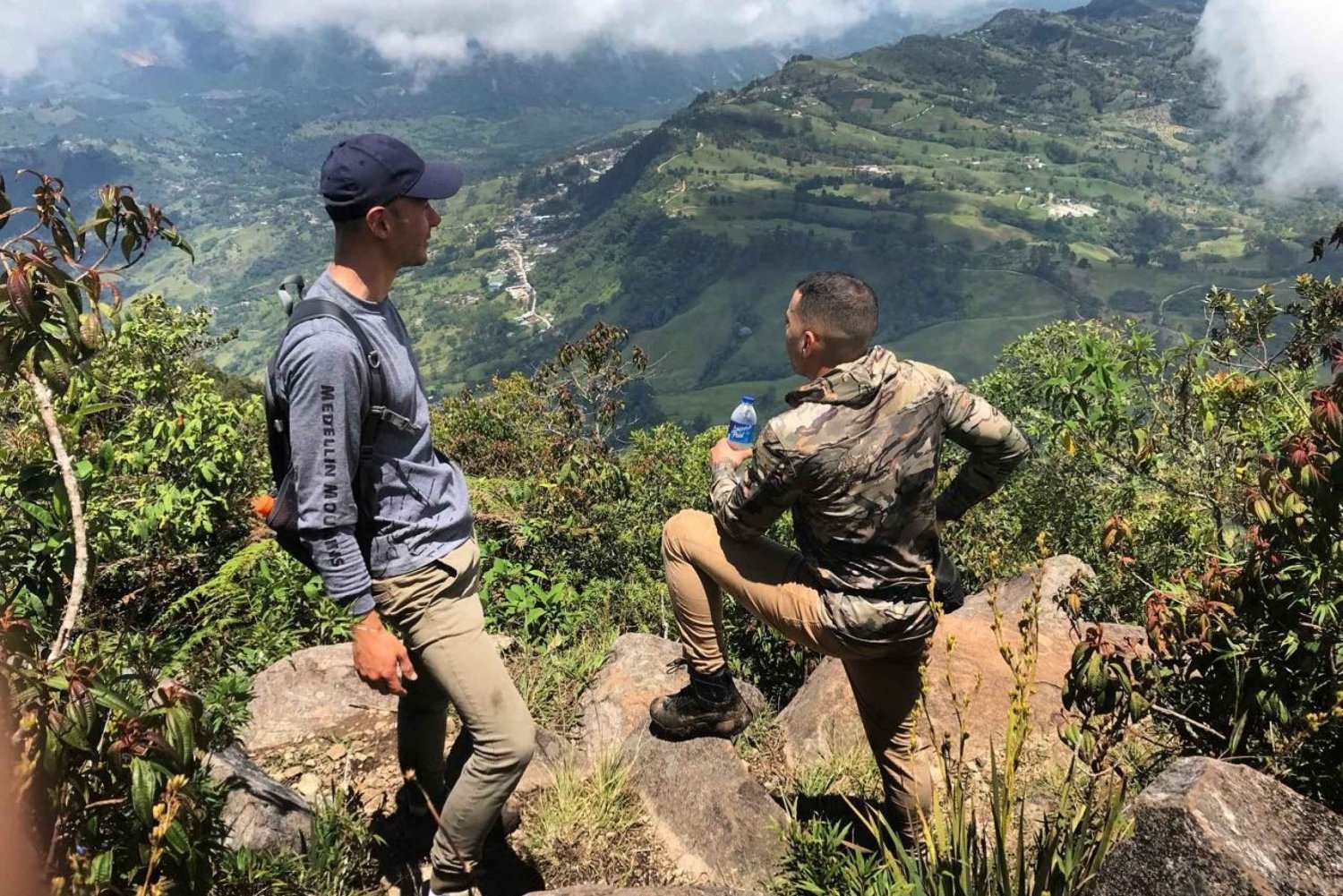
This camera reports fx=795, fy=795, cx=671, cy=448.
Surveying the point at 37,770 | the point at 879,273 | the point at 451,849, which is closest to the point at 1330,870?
the point at 451,849

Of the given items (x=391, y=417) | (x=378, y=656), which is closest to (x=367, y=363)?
(x=391, y=417)

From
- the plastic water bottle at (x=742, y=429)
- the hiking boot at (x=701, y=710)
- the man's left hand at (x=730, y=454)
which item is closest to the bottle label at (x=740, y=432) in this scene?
the plastic water bottle at (x=742, y=429)

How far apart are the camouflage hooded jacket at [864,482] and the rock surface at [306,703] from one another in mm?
2482

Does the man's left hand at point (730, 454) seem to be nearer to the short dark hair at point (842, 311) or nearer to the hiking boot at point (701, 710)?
the short dark hair at point (842, 311)

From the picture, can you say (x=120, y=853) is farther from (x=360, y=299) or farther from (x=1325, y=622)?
(x=1325, y=622)

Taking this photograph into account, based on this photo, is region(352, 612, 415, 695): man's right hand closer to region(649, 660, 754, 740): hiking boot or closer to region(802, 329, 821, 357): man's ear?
region(649, 660, 754, 740): hiking boot

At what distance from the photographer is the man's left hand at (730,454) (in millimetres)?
3551

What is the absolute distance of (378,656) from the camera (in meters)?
2.58

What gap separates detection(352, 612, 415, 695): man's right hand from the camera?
2.58 metres

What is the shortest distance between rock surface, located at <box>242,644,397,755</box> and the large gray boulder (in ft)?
11.3

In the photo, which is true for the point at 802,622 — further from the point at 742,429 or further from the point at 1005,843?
the point at 1005,843

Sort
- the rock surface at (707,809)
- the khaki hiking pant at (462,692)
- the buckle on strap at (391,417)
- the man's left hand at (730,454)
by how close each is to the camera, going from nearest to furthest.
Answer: the buckle on strap at (391,417)
the khaki hiking pant at (462,692)
the rock surface at (707,809)
the man's left hand at (730,454)

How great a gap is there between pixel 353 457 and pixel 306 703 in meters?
2.47

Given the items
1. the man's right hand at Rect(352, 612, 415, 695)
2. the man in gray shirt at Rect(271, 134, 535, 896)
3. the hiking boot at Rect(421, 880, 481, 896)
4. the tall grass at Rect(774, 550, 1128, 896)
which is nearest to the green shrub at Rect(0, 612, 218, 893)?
the man's right hand at Rect(352, 612, 415, 695)
